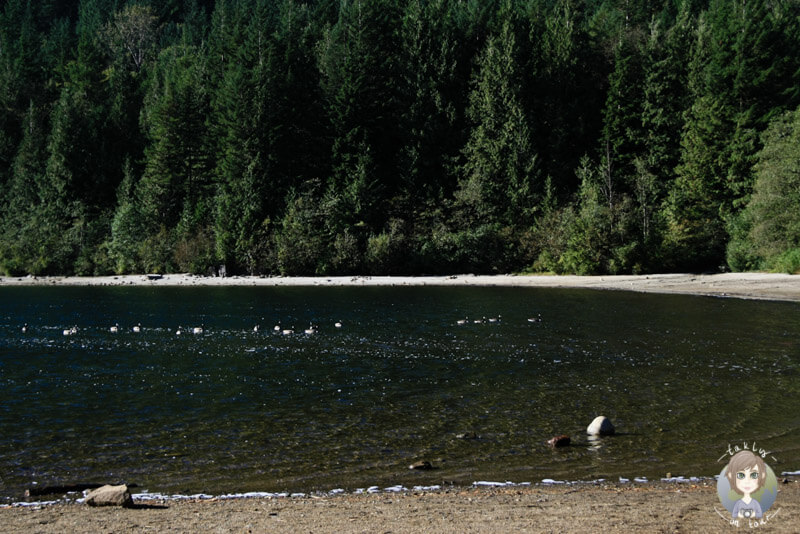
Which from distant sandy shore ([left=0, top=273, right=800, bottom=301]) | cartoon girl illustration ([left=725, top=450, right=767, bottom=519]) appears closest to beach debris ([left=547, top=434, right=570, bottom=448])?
cartoon girl illustration ([left=725, top=450, right=767, bottom=519])

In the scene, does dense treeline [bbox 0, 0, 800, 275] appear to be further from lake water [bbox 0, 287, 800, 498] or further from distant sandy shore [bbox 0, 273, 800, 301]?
lake water [bbox 0, 287, 800, 498]

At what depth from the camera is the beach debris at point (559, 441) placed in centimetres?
1180

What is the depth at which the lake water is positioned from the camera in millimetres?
10867

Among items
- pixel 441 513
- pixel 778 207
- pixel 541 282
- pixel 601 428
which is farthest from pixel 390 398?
pixel 778 207

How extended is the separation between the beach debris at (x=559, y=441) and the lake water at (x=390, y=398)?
0.43 ft

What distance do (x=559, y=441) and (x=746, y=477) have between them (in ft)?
18.1

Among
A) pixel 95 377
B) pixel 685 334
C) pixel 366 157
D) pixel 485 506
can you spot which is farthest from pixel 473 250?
pixel 485 506

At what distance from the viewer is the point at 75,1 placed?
476 feet

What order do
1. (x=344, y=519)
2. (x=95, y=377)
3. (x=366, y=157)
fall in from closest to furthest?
(x=344, y=519) < (x=95, y=377) < (x=366, y=157)

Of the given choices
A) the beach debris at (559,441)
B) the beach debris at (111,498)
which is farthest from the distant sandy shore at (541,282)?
the beach debris at (111,498)

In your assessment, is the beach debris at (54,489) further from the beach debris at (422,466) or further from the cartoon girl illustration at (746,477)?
the cartoon girl illustration at (746,477)

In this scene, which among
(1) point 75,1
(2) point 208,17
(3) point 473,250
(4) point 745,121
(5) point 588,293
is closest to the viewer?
(5) point 588,293

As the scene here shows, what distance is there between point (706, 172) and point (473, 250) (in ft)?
69.9

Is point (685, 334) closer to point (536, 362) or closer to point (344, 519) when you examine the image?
point (536, 362)
